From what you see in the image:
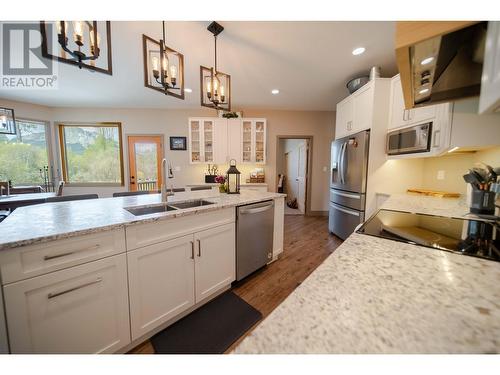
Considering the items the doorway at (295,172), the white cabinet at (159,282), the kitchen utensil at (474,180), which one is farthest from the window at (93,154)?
the kitchen utensil at (474,180)

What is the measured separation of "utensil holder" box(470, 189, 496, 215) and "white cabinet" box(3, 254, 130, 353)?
243cm

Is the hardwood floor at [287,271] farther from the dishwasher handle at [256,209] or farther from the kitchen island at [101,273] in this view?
the dishwasher handle at [256,209]

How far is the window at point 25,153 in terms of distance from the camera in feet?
12.1

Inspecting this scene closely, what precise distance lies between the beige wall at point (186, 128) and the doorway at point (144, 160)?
142mm

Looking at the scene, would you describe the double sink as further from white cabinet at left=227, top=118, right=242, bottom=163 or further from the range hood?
white cabinet at left=227, top=118, right=242, bottom=163

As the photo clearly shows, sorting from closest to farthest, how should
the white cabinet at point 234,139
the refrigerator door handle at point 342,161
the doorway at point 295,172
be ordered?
1. the refrigerator door handle at point 342,161
2. the white cabinet at point 234,139
3. the doorway at point 295,172

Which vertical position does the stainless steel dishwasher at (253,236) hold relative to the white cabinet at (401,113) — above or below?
below

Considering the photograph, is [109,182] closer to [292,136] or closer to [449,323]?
[292,136]

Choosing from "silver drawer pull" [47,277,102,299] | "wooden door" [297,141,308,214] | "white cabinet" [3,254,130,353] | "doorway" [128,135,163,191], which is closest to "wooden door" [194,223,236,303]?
"white cabinet" [3,254,130,353]

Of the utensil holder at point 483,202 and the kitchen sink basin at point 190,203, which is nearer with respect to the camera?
the utensil holder at point 483,202

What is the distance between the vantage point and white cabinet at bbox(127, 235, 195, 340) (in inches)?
45.4
